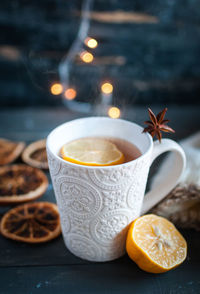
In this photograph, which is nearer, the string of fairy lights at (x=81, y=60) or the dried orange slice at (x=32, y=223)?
the dried orange slice at (x=32, y=223)

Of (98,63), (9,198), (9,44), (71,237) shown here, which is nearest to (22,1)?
(9,44)

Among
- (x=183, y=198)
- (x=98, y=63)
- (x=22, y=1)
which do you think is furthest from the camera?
(x=98, y=63)

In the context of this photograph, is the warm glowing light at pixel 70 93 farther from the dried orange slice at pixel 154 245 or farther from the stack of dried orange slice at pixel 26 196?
the dried orange slice at pixel 154 245

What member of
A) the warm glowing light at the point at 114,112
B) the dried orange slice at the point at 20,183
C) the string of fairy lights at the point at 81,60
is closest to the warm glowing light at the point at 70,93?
the string of fairy lights at the point at 81,60

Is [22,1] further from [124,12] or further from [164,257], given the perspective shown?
[164,257]

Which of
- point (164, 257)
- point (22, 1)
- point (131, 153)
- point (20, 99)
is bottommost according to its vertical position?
point (20, 99)

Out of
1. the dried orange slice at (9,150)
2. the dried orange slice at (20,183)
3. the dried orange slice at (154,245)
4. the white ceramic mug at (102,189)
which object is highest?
the white ceramic mug at (102,189)
